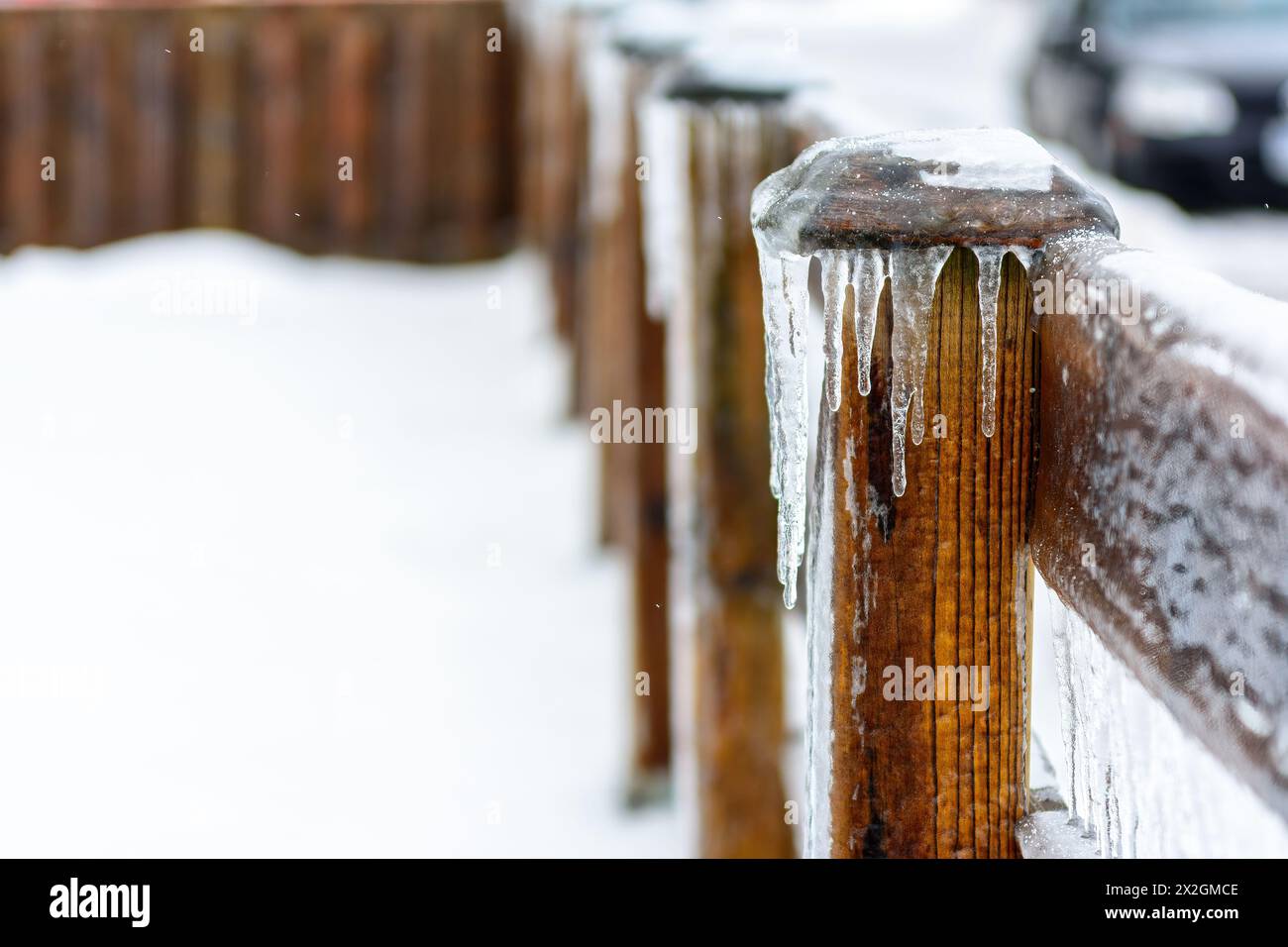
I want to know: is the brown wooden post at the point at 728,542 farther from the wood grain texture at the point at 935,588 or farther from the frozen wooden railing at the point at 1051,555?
the wood grain texture at the point at 935,588

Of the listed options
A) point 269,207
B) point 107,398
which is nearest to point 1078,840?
point 107,398

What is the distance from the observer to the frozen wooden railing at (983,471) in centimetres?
75

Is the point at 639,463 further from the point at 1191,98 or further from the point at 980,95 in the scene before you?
the point at 980,95

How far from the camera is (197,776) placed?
333 cm

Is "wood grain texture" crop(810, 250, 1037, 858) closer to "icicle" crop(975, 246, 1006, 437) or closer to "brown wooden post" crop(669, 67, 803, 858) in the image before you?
"icicle" crop(975, 246, 1006, 437)

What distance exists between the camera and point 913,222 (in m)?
0.97

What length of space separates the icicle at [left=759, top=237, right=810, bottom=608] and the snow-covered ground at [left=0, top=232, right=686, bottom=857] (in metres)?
2.06

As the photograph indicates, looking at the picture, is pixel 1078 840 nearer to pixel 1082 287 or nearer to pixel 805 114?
pixel 1082 287

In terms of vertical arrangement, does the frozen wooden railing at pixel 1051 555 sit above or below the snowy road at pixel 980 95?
below

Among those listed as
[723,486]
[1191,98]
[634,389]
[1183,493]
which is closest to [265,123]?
[1191,98]

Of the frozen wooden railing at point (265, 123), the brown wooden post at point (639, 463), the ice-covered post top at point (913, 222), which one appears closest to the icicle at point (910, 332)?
the ice-covered post top at point (913, 222)

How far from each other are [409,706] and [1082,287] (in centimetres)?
296

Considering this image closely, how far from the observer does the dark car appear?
8055 mm

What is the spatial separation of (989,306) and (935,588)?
0.19 meters
